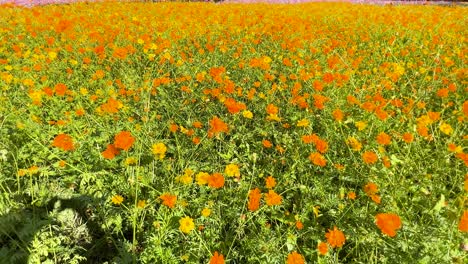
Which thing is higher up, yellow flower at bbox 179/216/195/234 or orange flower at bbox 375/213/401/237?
orange flower at bbox 375/213/401/237

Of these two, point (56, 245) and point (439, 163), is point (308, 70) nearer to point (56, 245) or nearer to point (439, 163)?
point (439, 163)

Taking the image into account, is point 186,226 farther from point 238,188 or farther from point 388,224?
point 388,224

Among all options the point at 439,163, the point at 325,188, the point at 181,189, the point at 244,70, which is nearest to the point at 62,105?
the point at 181,189

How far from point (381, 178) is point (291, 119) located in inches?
43.0

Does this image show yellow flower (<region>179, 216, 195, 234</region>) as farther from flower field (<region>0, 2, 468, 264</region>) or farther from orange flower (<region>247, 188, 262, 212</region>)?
orange flower (<region>247, 188, 262, 212</region>)

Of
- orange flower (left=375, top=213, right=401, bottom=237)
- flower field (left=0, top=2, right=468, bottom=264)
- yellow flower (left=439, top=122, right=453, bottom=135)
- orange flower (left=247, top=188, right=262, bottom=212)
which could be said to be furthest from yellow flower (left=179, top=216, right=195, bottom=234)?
yellow flower (left=439, top=122, right=453, bottom=135)

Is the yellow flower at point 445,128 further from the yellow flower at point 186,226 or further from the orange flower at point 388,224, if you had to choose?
the yellow flower at point 186,226

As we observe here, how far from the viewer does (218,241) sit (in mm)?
2016

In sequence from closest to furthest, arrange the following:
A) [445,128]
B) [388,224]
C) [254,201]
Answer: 1. [388,224]
2. [254,201]
3. [445,128]

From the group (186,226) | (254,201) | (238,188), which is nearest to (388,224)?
(254,201)

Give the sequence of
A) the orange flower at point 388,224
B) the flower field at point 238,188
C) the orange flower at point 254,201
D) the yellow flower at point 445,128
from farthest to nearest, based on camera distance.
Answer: the yellow flower at point 445,128, the flower field at point 238,188, the orange flower at point 254,201, the orange flower at point 388,224

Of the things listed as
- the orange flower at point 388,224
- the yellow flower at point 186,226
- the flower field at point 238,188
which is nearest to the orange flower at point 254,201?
the flower field at point 238,188

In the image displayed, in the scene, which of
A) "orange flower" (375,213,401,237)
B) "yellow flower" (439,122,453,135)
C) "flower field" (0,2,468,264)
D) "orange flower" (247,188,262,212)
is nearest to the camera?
"orange flower" (375,213,401,237)

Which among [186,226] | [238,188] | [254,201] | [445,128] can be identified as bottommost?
[238,188]
